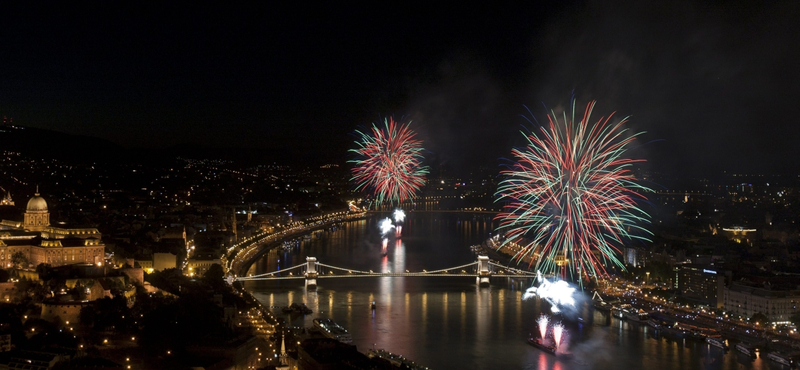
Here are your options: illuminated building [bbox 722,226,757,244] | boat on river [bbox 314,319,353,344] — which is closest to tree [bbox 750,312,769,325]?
boat on river [bbox 314,319,353,344]

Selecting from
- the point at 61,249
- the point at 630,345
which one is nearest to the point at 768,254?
the point at 630,345

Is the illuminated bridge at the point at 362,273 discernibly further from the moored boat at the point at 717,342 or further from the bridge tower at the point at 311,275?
the moored boat at the point at 717,342

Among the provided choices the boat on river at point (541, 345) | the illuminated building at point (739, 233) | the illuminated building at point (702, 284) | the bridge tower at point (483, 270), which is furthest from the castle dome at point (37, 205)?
the illuminated building at point (739, 233)

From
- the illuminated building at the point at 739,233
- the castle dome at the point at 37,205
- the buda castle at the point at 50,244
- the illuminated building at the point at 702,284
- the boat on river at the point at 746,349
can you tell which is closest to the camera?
the boat on river at the point at 746,349

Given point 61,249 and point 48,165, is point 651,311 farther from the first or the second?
point 48,165

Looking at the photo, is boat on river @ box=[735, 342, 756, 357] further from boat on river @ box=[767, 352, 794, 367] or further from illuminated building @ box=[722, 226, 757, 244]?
illuminated building @ box=[722, 226, 757, 244]

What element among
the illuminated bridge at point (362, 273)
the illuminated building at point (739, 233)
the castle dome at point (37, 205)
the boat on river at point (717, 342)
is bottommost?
the boat on river at point (717, 342)
